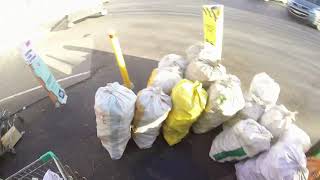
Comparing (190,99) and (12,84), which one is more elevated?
(190,99)

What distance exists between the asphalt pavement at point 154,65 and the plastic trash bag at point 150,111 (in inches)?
16.3

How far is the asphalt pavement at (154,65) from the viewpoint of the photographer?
14.9 feet

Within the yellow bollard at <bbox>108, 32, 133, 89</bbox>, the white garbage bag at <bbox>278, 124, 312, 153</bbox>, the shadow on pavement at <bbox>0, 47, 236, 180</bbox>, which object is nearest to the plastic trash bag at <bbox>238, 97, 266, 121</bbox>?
the white garbage bag at <bbox>278, 124, 312, 153</bbox>

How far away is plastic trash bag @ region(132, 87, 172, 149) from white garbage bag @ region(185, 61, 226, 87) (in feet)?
1.95

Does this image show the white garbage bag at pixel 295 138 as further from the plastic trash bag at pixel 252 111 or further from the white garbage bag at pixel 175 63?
the white garbage bag at pixel 175 63

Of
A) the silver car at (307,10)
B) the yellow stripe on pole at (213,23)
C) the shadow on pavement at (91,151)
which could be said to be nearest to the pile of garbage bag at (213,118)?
the shadow on pavement at (91,151)

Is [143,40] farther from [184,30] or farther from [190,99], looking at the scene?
[190,99]

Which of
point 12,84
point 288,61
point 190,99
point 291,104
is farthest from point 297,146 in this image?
point 12,84

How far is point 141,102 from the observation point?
14.1 feet

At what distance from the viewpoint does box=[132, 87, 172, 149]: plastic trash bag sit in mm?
4277

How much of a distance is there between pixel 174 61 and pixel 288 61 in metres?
2.90

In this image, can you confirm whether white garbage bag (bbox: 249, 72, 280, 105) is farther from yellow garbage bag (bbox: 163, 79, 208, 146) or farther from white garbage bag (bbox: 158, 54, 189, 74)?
white garbage bag (bbox: 158, 54, 189, 74)

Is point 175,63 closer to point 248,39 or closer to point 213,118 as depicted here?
point 213,118

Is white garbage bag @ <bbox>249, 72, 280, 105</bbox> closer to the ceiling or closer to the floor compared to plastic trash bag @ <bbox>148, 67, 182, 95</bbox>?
closer to the floor
